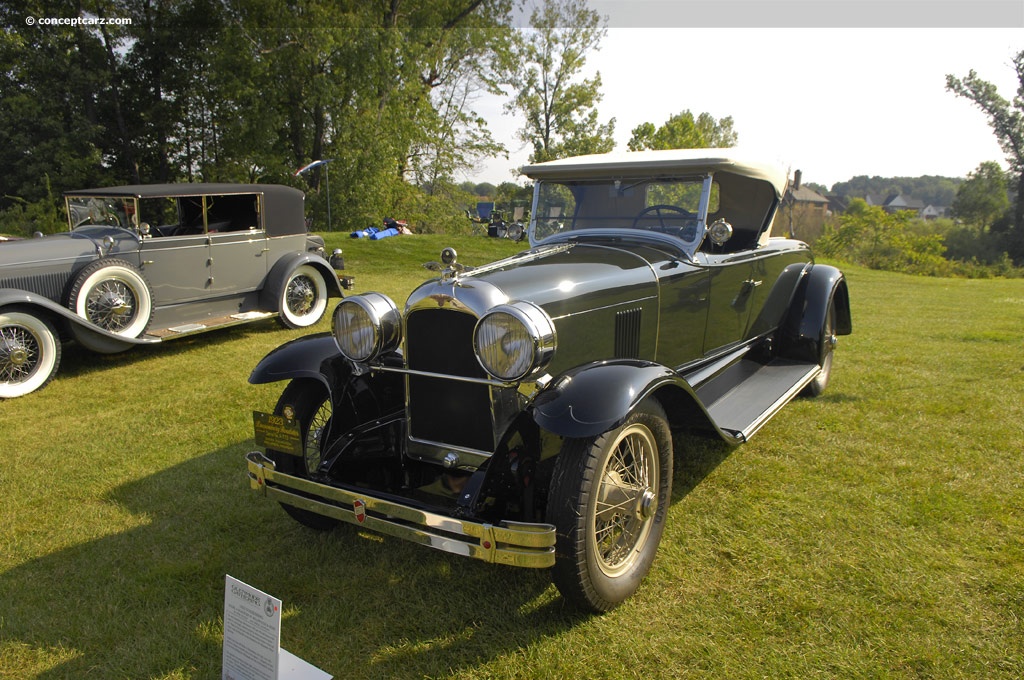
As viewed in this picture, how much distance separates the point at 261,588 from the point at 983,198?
5314cm

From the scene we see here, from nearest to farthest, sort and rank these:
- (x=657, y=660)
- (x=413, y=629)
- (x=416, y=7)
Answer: (x=657, y=660) → (x=413, y=629) → (x=416, y=7)

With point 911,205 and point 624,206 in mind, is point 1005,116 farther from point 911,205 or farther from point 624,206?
point 911,205

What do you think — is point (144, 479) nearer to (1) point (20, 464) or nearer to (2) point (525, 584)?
(1) point (20, 464)

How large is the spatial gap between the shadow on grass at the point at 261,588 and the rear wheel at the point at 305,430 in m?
0.12

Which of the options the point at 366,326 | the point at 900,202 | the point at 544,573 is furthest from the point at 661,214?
the point at 900,202

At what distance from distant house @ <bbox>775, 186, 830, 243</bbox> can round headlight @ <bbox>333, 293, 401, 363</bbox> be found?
3.67m

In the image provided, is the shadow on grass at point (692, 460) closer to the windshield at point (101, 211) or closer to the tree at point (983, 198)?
the windshield at point (101, 211)

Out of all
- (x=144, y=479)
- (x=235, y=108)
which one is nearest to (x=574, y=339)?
(x=144, y=479)

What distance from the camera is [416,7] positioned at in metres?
23.8

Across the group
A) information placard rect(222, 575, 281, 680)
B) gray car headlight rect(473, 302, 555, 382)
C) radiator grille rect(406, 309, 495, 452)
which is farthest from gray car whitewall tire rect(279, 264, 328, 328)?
information placard rect(222, 575, 281, 680)

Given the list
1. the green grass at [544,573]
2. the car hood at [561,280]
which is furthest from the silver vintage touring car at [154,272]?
the car hood at [561,280]

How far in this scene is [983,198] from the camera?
43.3 m

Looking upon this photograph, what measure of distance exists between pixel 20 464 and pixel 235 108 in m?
20.0

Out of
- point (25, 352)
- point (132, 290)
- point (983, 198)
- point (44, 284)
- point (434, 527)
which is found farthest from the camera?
point (983, 198)
